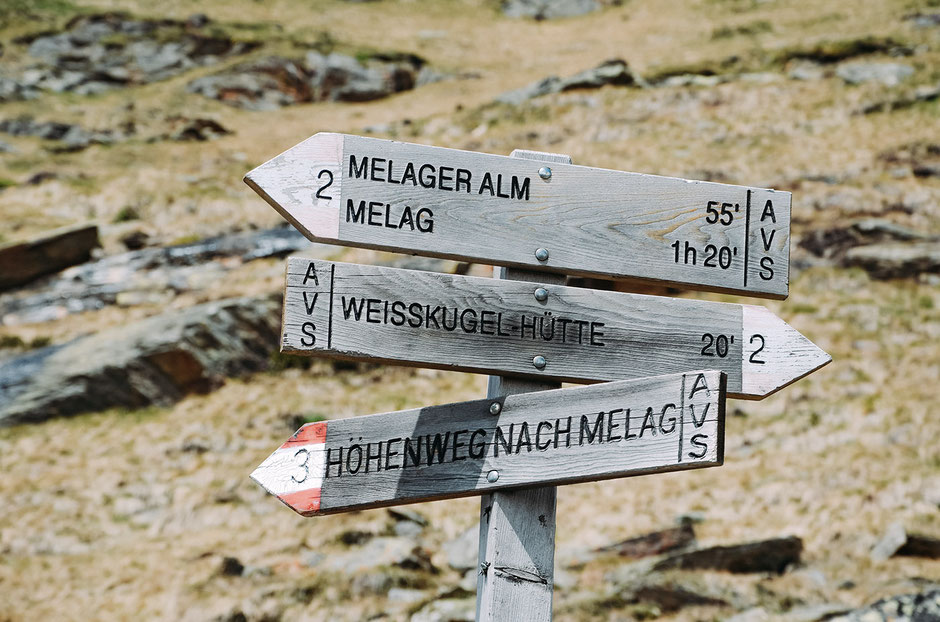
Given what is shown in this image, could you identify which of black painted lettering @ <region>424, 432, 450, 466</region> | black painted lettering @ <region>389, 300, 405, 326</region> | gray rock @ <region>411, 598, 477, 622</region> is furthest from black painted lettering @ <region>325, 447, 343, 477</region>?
gray rock @ <region>411, 598, 477, 622</region>

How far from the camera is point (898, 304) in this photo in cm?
1263

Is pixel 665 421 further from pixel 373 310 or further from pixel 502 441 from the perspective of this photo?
pixel 373 310

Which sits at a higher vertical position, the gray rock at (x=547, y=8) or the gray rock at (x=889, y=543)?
the gray rock at (x=547, y=8)

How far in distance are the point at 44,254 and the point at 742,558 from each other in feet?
48.5

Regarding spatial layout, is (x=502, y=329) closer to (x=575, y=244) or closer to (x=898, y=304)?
(x=575, y=244)

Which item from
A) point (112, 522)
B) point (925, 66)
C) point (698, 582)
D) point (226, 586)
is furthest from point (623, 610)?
point (925, 66)

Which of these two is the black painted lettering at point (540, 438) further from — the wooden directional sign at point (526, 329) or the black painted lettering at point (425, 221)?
the black painted lettering at point (425, 221)

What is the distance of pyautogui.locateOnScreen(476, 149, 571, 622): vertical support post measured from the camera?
2.81 m

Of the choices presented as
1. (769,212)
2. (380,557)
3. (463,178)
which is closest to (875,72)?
(380,557)

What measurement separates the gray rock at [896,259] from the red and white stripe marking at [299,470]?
12637 mm

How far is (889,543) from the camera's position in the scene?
7.57 metres

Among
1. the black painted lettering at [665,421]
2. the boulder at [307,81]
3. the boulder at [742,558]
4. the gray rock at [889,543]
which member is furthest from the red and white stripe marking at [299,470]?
the boulder at [307,81]

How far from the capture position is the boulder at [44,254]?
1658 centimetres

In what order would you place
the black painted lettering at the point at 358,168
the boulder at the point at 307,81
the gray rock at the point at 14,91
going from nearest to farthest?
the black painted lettering at the point at 358,168
the gray rock at the point at 14,91
the boulder at the point at 307,81
